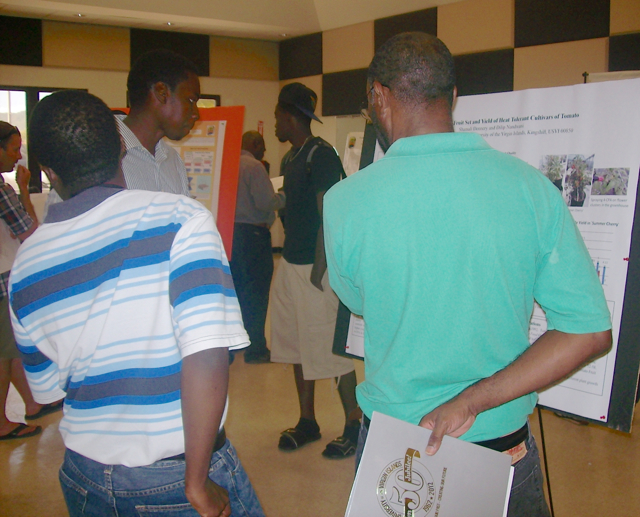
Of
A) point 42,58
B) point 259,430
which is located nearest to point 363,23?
point 42,58

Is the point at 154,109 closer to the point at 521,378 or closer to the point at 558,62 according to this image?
the point at 521,378

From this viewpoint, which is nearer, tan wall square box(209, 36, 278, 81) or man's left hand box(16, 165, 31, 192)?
man's left hand box(16, 165, 31, 192)

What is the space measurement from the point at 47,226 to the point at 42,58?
23.8 feet

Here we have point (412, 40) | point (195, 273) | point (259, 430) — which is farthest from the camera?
point (259, 430)

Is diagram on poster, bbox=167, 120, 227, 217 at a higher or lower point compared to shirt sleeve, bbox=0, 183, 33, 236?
higher

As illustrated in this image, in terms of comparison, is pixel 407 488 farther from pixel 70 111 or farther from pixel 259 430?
pixel 259 430

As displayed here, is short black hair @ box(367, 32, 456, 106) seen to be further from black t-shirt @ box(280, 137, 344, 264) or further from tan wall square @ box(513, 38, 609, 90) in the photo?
tan wall square @ box(513, 38, 609, 90)

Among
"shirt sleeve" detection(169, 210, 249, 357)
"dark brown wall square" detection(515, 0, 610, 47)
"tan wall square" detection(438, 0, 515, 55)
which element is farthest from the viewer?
"tan wall square" detection(438, 0, 515, 55)

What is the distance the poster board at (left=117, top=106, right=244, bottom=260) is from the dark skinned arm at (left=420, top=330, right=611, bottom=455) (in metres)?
1.65

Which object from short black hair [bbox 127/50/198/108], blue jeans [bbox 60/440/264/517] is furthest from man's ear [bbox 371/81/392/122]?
short black hair [bbox 127/50/198/108]

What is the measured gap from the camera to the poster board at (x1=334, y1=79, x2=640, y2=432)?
52.7 inches

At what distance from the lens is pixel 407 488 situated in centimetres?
86

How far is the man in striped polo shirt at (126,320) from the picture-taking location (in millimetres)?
819

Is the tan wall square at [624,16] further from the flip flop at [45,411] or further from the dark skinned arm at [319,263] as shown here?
the flip flop at [45,411]
